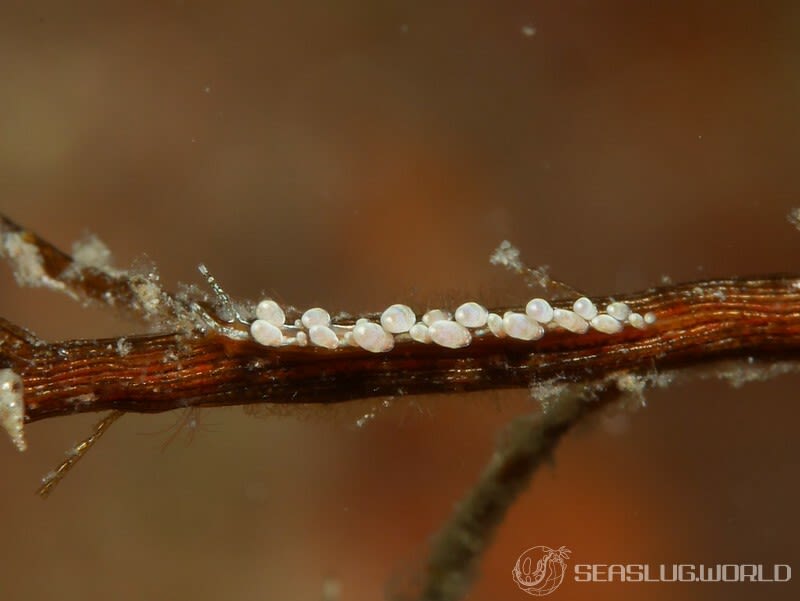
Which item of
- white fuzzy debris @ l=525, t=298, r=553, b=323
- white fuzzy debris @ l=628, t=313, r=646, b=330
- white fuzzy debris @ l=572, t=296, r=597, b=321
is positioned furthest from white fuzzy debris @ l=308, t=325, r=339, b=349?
white fuzzy debris @ l=628, t=313, r=646, b=330

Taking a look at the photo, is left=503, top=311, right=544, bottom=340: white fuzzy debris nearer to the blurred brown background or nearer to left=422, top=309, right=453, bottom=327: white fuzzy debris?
left=422, top=309, right=453, bottom=327: white fuzzy debris

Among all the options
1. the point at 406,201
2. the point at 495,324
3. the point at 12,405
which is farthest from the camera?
the point at 406,201

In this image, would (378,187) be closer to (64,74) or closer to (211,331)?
(64,74)

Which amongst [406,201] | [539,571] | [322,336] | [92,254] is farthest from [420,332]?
[406,201]

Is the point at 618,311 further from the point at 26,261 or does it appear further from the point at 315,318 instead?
the point at 26,261

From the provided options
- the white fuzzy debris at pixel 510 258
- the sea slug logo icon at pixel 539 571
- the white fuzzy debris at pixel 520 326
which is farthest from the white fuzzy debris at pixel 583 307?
the sea slug logo icon at pixel 539 571

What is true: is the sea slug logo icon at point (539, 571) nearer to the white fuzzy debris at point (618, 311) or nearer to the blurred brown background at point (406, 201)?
the blurred brown background at point (406, 201)
